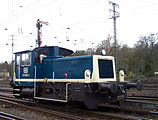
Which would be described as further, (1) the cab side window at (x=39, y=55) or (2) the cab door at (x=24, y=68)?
(2) the cab door at (x=24, y=68)

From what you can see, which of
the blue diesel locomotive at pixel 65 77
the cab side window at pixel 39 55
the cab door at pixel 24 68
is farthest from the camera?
the cab door at pixel 24 68

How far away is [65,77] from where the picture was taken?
855cm

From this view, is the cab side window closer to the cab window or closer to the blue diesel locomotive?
the blue diesel locomotive

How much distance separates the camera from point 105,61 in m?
8.27

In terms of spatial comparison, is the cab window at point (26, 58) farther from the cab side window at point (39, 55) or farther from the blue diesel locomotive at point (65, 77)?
the cab side window at point (39, 55)

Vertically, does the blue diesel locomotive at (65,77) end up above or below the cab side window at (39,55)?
below

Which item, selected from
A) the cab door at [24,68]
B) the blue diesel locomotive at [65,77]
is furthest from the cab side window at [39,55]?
the cab door at [24,68]

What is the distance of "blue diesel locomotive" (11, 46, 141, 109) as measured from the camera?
739cm

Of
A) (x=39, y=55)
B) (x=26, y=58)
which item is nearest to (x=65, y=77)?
(x=39, y=55)

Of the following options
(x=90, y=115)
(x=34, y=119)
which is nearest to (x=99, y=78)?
(x=90, y=115)

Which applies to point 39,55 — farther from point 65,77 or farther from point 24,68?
point 65,77

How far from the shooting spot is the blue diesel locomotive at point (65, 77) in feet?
24.3

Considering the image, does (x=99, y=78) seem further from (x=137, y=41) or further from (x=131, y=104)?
(x=137, y=41)

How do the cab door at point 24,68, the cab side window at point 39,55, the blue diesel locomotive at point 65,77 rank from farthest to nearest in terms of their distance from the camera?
the cab door at point 24,68, the cab side window at point 39,55, the blue diesel locomotive at point 65,77
